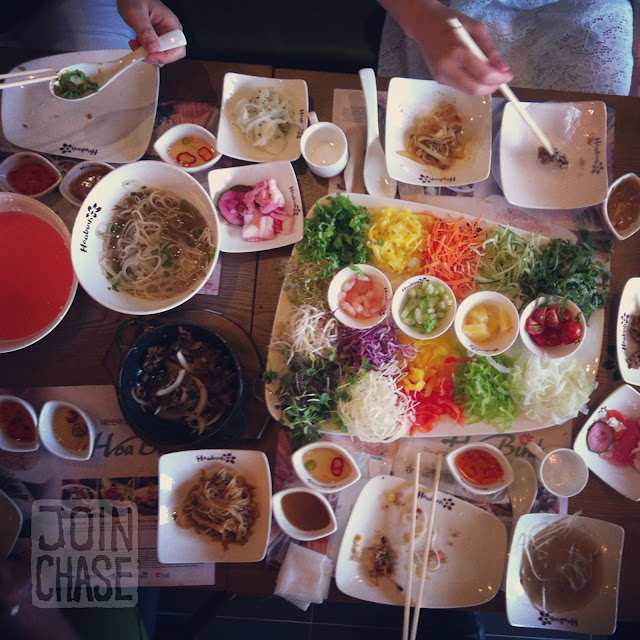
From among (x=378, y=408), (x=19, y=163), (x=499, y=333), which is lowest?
(x=378, y=408)

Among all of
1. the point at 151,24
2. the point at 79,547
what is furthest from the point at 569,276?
the point at 79,547

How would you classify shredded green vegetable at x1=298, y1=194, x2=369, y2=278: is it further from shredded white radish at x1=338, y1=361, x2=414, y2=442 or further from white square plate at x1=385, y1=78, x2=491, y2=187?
shredded white radish at x1=338, y1=361, x2=414, y2=442

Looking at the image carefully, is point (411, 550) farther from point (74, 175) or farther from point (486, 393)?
point (74, 175)

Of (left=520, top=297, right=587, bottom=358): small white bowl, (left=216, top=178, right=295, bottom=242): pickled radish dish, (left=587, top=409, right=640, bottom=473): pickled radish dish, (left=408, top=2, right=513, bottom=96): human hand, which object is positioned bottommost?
(left=587, top=409, right=640, bottom=473): pickled radish dish

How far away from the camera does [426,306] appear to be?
1873 mm

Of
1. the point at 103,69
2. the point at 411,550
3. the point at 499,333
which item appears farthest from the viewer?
the point at 103,69

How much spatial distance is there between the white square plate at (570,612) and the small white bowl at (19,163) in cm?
243

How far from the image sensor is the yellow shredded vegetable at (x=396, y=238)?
1918 mm

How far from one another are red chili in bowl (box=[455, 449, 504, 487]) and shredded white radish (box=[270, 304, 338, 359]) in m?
0.72

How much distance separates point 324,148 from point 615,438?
69.9 inches

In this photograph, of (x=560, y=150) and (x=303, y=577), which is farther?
(x=560, y=150)

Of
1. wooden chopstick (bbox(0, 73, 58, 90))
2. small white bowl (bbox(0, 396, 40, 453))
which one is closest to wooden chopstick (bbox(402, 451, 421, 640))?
small white bowl (bbox(0, 396, 40, 453))

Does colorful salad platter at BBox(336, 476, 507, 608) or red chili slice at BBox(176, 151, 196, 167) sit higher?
red chili slice at BBox(176, 151, 196, 167)

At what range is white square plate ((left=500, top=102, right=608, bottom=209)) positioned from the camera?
2.00 metres
